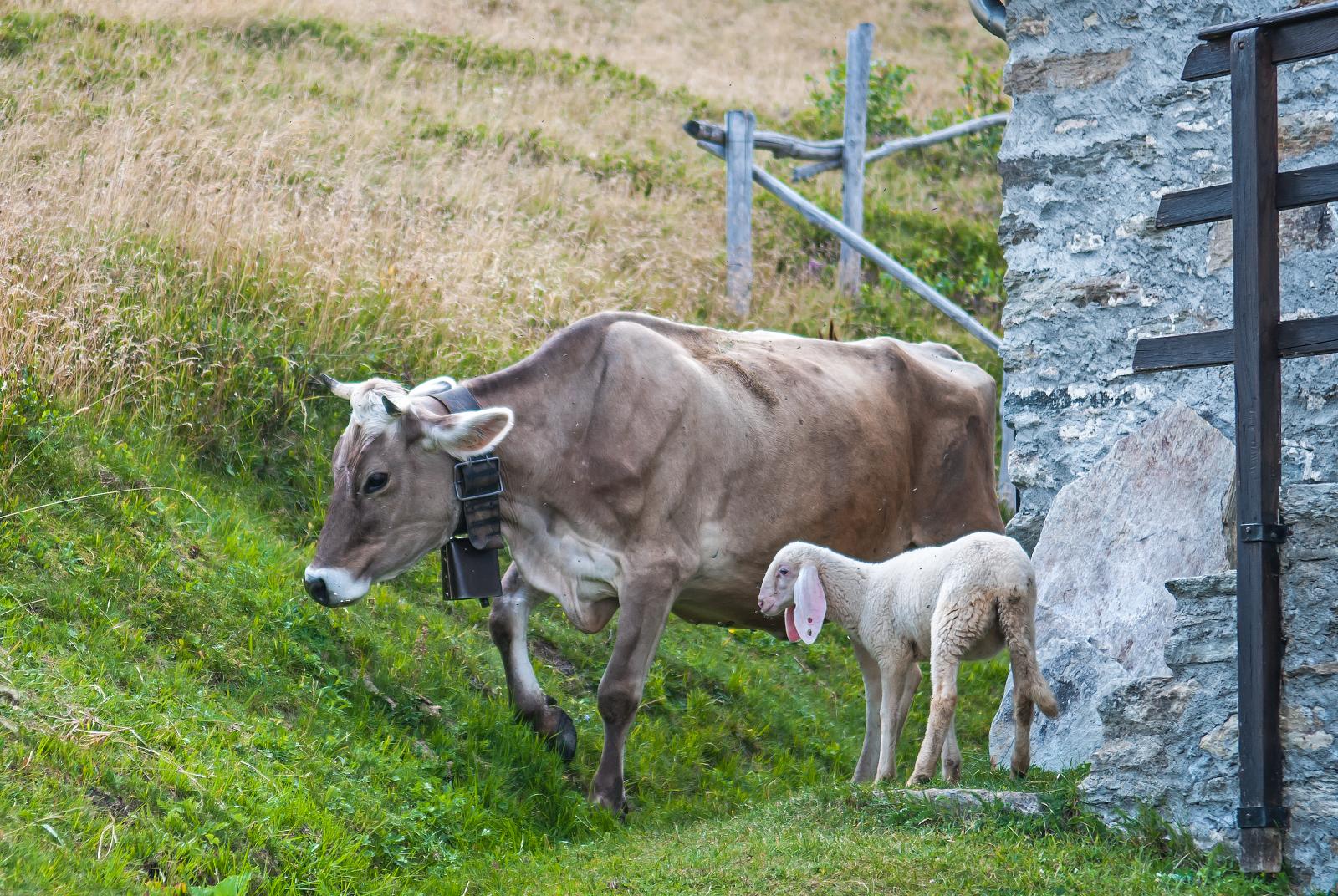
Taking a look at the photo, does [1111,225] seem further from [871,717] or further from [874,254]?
[874,254]

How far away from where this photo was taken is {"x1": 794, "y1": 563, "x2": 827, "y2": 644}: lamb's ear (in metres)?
6.52

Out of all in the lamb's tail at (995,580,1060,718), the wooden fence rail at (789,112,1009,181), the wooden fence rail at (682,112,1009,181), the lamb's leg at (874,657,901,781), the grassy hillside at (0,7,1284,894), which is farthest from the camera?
the wooden fence rail at (789,112,1009,181)

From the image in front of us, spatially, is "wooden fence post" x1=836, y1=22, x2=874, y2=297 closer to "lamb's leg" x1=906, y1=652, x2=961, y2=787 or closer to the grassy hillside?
the grassy hillside

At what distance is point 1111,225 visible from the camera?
23.2 feet

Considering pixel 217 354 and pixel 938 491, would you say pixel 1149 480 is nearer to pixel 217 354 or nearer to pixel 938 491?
pixel 938 491

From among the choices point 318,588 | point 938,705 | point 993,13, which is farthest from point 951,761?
point 993,13

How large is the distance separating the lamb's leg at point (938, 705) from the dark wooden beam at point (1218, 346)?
145 cm

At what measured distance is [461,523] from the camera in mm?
7031

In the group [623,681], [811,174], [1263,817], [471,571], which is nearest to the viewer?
[1263,817]

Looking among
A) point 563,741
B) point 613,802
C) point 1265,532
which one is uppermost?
point 1265,532

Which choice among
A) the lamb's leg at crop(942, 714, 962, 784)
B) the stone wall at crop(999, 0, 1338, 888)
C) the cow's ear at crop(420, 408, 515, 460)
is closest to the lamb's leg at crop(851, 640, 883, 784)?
A: the lamb's leg at crop(942, 714, 962, 784)

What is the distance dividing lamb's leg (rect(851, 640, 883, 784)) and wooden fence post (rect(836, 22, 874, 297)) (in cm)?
719

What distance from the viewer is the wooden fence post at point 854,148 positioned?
13836mm

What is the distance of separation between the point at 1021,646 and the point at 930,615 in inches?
18.4
